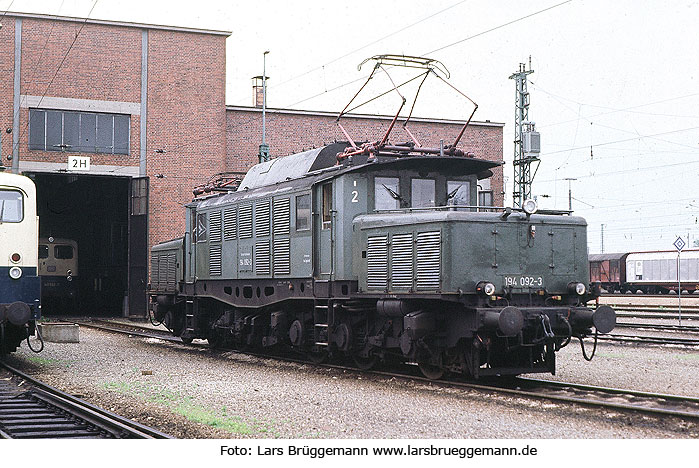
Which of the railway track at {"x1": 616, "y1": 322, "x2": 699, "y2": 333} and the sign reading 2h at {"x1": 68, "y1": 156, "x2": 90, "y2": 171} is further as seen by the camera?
the sign reading 2h at {"x1": 68, "y1": 156, "x2": 90, "y2": 171}

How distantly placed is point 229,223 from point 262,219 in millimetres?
1733

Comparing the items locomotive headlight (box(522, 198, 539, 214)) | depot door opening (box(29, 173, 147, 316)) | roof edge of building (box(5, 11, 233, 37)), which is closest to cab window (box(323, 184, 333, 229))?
locomotive headlight (box(522, 198, 539, 214))

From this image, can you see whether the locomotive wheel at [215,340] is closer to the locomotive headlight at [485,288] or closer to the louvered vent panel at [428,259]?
the louvered vent panel at [428,259]

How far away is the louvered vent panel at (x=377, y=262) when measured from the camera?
12.7m

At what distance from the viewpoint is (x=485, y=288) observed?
1130 centimetres

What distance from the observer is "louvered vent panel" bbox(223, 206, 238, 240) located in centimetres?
1756

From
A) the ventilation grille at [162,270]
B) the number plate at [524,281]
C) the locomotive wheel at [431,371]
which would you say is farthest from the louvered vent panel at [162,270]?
the number plate at [524,281]

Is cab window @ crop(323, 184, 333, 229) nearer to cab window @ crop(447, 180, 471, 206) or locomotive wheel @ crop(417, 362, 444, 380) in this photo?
cab window @ crop(447, 180, 471, 206)

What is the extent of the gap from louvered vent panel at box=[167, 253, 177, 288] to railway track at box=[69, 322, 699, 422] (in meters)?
8.51

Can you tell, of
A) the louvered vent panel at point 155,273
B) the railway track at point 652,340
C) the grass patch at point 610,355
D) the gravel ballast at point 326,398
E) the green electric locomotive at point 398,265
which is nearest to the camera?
the gravel ballast at point 326,398

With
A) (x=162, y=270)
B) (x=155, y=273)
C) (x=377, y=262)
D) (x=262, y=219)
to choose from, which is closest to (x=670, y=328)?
(x=262, y=219)

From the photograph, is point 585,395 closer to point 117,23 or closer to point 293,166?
point 293,166

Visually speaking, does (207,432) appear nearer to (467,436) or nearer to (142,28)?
(467,436)

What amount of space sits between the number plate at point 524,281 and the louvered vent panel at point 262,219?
19.2ft
